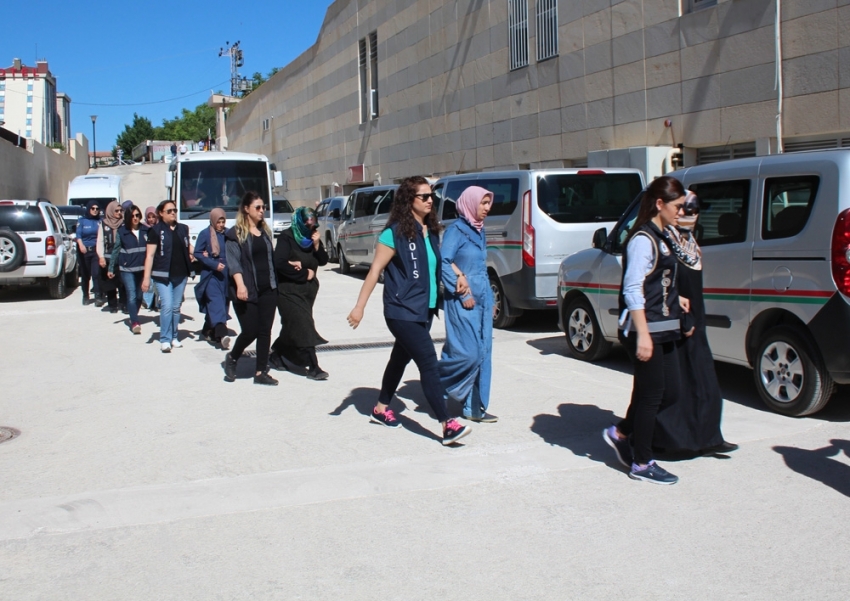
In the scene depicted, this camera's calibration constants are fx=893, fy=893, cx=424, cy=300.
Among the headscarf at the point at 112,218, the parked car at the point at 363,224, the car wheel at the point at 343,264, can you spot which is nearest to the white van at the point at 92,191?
the car wheel at the point at 343,264

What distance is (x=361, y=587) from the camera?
406 centimetres

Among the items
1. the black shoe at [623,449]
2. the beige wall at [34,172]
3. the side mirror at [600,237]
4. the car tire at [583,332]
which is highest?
the beige wall at [34,172]

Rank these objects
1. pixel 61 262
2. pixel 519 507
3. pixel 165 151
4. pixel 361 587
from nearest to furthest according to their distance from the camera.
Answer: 1. pixel 361 587
2. pixel 519 507
3. pixel 61 262
4. pixel 165 151

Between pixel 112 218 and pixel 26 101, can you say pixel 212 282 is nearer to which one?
pixel 112 218

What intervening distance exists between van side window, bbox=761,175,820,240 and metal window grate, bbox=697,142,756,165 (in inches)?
294

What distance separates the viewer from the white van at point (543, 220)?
36.0 ft

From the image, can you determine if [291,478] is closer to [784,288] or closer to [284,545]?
[284,545]

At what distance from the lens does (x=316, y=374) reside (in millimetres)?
8852

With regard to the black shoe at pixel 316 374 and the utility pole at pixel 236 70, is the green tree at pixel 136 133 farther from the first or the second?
the black shoe at pixel 316 374

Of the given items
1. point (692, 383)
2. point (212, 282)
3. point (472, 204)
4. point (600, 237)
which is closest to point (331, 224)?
point (212, 282)

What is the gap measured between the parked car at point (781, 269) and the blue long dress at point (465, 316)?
214 centimetres

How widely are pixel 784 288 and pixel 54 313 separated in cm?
1193

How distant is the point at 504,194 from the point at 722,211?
425 cm

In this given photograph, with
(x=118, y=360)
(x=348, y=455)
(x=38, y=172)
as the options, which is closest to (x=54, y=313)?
(x=118, y=360)
